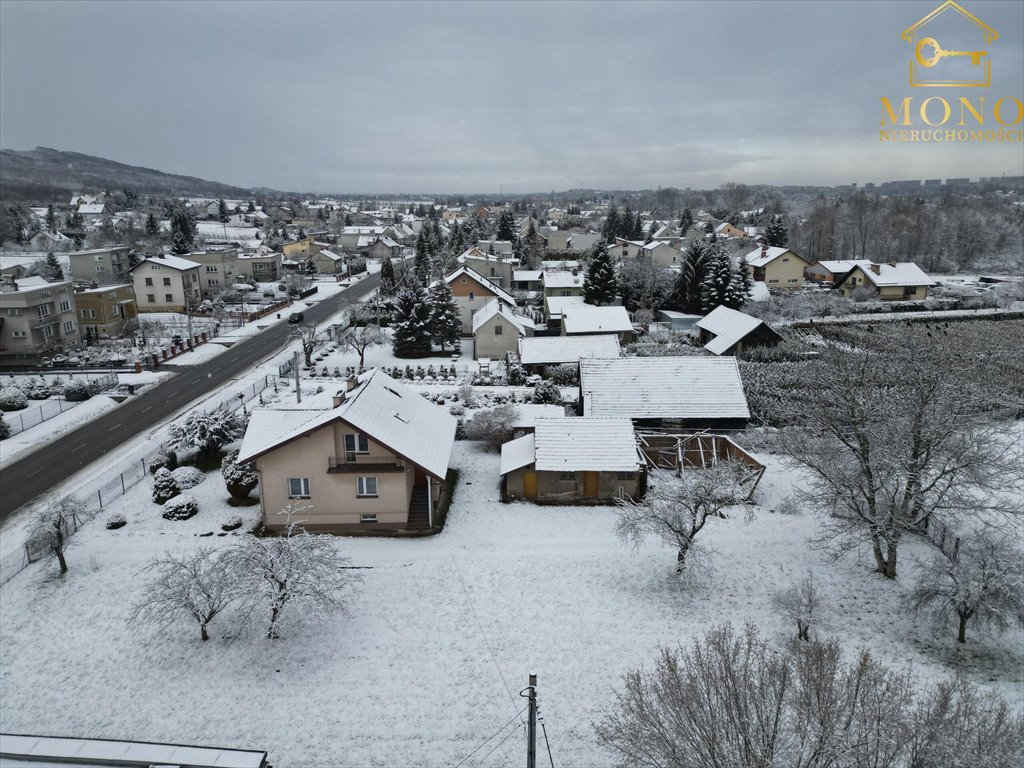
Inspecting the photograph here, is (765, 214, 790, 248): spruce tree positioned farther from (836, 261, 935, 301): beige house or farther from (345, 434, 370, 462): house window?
(345, 434, 370, 462): house window

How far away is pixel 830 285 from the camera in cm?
7625

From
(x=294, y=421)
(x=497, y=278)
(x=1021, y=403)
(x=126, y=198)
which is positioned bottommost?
(x=1021, y=403)

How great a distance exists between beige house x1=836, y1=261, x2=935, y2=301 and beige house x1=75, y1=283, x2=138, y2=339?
245 feet

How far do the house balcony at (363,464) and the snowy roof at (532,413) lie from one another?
8.65 m

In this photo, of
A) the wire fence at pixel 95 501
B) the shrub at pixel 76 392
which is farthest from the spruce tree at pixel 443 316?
the shrub at pixel 76 392

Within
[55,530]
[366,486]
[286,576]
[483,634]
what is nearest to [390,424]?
[366,486]

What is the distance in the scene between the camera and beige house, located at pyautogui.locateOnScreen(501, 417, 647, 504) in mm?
25719

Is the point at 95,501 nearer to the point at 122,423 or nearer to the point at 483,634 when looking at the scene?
the point at 122,423

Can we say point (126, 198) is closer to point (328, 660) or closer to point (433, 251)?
point (433, 251)

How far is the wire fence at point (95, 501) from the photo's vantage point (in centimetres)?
2130

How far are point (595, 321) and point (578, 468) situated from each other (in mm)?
26154

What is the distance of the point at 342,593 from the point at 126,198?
198m

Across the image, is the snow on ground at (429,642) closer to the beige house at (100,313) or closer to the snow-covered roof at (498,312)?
the snow-covered roof at (498,312)

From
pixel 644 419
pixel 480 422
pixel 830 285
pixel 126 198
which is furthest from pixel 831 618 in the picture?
pixel 126 198
